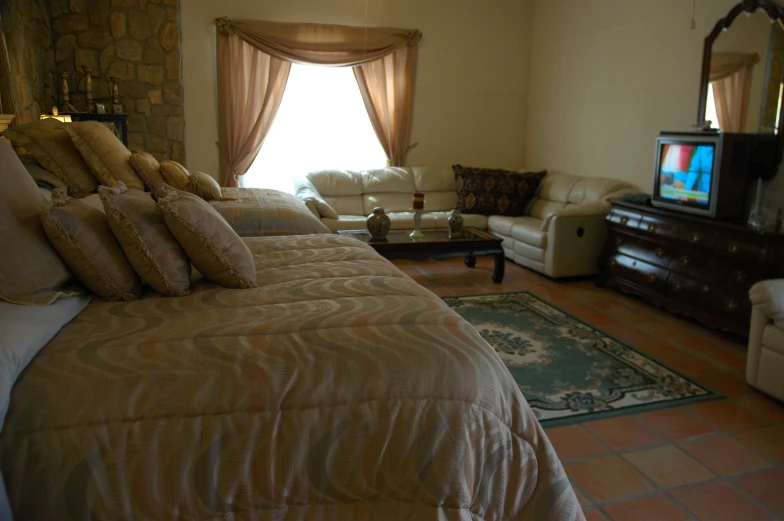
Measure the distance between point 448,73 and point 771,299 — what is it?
447 cm

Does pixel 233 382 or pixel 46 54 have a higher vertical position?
pixel 46 54

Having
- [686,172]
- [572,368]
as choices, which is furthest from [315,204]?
[686,172]

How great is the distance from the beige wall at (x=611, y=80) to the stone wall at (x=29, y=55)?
15.4ft

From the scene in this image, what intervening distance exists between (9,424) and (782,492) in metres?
2.43

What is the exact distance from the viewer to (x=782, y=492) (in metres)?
2.12

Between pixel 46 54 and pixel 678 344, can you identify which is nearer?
pixel 678 344

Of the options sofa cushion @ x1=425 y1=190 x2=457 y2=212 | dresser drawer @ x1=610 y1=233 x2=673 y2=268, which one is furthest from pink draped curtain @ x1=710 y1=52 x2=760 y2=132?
sofa cushion @ x1=425 y1=190 x2=457 y2=212

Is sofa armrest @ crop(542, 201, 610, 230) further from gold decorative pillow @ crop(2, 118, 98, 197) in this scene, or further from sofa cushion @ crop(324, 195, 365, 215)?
gold decorative pillow @ crop(2, 118, 98, 197)

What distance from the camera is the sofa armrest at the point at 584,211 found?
4.74m

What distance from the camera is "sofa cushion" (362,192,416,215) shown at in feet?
19.2

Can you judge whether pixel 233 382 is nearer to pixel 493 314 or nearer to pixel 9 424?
pixel 9 424

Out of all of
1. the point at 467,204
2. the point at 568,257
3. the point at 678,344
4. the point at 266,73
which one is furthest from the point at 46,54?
the point at 678,344

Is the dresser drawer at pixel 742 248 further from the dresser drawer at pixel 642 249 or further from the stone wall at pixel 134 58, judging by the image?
the stone wall at pixel 134 58

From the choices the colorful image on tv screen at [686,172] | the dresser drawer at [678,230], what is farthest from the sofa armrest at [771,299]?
the colorful image on tv screen at [686,172]
